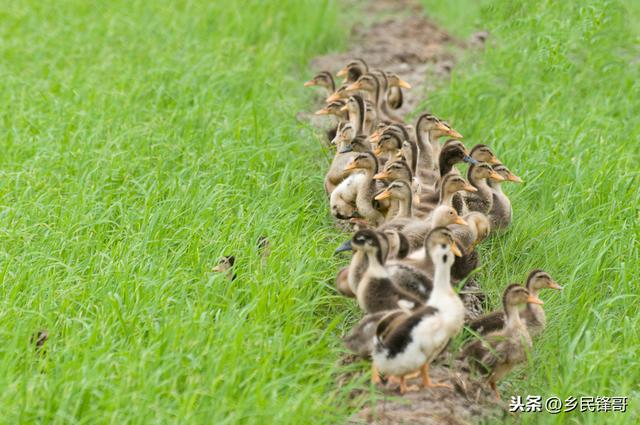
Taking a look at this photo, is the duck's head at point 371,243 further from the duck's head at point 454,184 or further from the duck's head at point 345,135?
the duck's head at point 345,135

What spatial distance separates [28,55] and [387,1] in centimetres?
623

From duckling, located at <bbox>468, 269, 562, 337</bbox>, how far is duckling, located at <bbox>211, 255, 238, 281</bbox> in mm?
1392

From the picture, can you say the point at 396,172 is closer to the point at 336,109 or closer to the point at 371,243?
the point at 371,243

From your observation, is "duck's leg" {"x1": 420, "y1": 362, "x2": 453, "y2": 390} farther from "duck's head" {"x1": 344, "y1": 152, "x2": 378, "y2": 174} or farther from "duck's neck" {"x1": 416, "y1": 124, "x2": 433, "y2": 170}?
"duck's neck" {"x1": 416, "y1": 124, "x2": 433, "y2": 170}

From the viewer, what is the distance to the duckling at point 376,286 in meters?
5.25

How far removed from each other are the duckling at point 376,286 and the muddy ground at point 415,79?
0.36 metres

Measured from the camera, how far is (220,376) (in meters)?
4.75

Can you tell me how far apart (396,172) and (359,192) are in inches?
13.5

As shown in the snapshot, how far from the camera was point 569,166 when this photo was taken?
782cm

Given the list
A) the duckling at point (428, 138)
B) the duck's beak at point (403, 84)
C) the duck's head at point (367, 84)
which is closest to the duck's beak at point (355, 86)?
the duck's head at point (367, 84)

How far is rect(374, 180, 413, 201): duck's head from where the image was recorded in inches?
252

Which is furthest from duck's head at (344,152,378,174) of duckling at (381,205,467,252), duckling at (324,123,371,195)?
duckling at (381,205,467,252)

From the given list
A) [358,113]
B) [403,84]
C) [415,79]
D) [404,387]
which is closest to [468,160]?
[358,113]

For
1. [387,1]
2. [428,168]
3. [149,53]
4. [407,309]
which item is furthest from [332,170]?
[387,1]
